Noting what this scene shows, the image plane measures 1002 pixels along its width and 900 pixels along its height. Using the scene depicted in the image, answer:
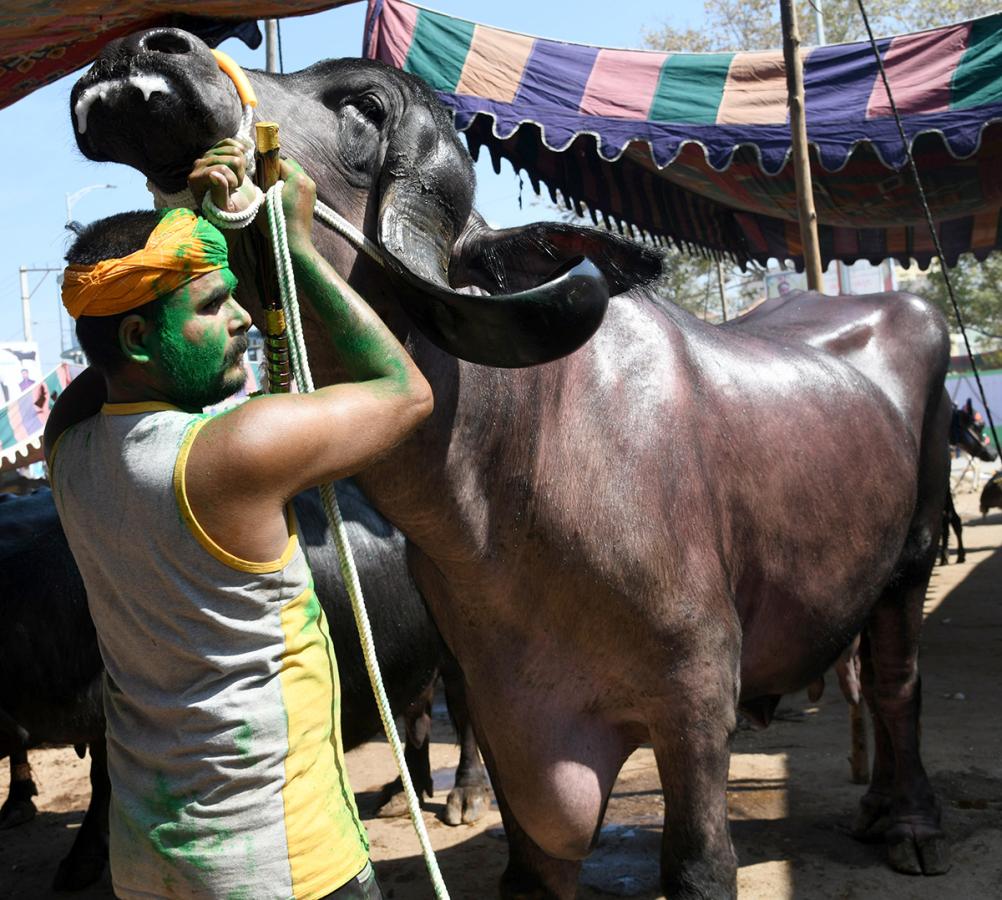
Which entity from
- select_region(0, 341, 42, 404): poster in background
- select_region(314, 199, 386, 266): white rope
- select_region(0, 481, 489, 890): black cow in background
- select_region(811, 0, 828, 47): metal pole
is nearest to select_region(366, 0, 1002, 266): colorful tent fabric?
select_region(811, 0, 828, 47): metal pole

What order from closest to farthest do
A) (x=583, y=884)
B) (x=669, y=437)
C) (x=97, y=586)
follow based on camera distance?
(x=97, y=586)
(x=669, y=437)
(x=583, y=884)

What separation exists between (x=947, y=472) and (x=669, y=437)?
192 cm

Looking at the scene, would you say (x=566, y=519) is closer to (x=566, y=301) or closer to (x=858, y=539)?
(x=566, y=301)

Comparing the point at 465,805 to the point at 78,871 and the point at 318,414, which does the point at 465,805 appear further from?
the point at 318,414

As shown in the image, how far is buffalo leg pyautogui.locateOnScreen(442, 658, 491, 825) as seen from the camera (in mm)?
4633

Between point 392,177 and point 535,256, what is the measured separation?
1.04 ft

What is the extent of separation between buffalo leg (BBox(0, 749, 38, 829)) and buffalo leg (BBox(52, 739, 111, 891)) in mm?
839

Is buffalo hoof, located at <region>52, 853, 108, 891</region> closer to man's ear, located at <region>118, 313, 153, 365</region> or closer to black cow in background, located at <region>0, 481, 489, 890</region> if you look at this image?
black cow in background, located at <region>0, 481, 489, 890</region>

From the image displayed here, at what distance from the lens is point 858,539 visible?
3.02 metres

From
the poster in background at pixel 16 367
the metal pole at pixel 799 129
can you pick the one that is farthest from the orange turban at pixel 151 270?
the poster in background at pixel 16 367

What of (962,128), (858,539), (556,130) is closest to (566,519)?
(858,539)

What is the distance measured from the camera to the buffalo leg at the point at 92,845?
4.18 m

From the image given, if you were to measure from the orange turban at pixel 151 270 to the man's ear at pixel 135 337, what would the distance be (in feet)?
0.08

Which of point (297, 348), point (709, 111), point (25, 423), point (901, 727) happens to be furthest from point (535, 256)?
point (25, 423)
